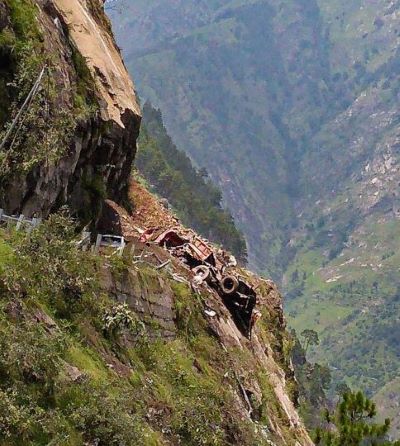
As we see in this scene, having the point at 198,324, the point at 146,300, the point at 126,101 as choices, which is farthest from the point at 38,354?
the point at 126,101

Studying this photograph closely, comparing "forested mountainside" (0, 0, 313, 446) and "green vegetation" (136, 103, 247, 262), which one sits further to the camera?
"green vegetation" (136, 103, 247, 262)

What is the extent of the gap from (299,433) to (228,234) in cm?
11560

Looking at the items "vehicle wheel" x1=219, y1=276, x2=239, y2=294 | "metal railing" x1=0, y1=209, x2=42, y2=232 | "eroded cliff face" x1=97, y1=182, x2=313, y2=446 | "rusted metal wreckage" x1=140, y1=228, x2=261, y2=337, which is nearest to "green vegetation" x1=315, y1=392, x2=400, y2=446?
"eroded cliff face" x1=97, y1=182, x2=313, y2=446

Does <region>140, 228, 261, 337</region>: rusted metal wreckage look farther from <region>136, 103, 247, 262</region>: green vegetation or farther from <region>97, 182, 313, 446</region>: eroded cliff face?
<region>136, 103, 247, 262</region>: green vegetation

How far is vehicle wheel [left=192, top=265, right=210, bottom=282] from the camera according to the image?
89.9 ft

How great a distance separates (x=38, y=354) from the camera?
11.6 metres

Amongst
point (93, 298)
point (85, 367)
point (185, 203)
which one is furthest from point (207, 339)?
point (185, 203)

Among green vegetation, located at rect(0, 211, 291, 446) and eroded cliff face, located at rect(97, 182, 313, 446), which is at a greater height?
eroded cliff face, located at rect(97, 182, 313, 446)

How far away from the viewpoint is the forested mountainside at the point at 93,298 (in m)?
12.1

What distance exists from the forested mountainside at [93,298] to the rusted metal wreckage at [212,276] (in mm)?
94

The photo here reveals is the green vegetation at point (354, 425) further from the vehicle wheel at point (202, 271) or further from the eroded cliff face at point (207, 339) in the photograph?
the vehicle wheel at point (202, 271)

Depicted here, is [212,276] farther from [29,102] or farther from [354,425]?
[29,102]

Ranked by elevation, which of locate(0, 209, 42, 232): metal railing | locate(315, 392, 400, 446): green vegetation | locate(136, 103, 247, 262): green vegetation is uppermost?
locate(136, 103, 247, 262): green vegetation

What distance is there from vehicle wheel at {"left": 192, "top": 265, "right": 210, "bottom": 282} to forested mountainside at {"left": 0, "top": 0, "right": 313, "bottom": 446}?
6.4 inches
